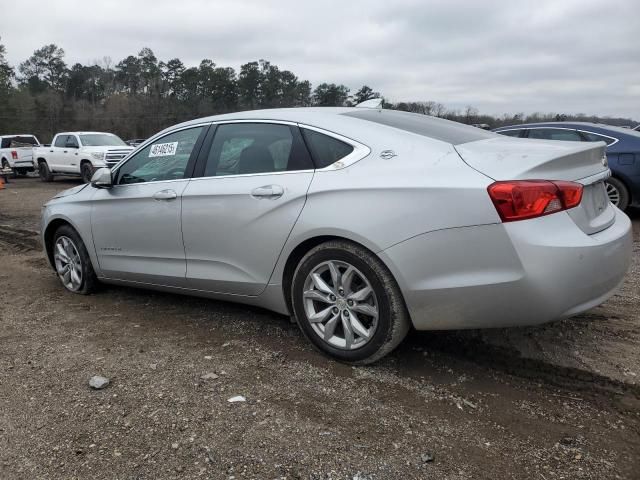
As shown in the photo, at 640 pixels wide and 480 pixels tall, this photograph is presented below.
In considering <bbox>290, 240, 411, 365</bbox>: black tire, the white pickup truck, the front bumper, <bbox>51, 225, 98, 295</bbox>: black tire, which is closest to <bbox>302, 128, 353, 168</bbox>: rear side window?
<bbox>290, 240, 411, 365</bbox>: black tire

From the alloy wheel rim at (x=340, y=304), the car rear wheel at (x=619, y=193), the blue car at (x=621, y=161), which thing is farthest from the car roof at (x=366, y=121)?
the car rear wheel at (x=619, y=193)

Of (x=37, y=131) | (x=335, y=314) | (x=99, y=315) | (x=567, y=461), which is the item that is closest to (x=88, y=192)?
(x=99, y=315)

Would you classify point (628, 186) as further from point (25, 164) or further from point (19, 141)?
point (19, 141)

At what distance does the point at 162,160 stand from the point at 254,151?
988mm

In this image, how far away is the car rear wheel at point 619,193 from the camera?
7855 mm

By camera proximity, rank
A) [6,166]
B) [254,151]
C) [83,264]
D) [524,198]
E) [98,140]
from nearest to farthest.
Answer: [524,198]
[254,151]
[83,264]
[98,140]
[6,166]

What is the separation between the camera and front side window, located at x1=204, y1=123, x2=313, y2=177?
3445mm

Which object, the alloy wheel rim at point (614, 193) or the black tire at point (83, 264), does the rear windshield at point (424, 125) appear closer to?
the black tire at point (83, 264)

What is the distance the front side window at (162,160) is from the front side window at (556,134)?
6274 mm

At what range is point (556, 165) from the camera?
281 centimetres

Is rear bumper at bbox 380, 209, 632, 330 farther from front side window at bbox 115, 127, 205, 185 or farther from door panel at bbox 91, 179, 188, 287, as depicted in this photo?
front side window at bbox 115, 127, 205, 185

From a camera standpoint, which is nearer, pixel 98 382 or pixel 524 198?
pixel 524 198

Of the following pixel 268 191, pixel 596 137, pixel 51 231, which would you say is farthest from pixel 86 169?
pixel 268 191

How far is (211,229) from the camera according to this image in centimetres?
369
